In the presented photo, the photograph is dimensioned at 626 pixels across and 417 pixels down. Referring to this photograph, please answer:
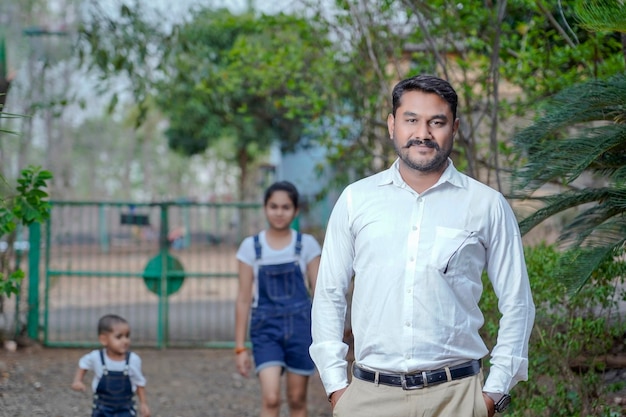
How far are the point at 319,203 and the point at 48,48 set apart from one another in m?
3.92

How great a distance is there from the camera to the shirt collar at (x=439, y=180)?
10.6ft

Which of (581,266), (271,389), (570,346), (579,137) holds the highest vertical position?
(579,137)

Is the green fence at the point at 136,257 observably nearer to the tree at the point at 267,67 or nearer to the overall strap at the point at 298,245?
the tree at the point at 267,67

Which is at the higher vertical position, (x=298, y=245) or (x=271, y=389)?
(x=298, y=245)

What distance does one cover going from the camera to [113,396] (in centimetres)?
569

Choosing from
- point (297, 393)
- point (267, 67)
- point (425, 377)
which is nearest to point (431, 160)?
point (425, 377)

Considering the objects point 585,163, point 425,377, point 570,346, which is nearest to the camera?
point 425,377

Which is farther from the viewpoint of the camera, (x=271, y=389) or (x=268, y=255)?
(x=268, y=255)

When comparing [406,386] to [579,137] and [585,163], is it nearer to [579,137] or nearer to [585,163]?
[585,163]

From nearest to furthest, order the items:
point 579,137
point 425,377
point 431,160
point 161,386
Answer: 1. point 425,377
2. point 431,160
3. point 579,137
4. point 161,386

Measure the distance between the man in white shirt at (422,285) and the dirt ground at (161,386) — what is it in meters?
4.05

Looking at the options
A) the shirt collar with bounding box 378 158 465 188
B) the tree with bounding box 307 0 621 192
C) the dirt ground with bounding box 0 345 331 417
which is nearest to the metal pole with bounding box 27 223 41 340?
the dirt ground with bounding box 0 345 331 417

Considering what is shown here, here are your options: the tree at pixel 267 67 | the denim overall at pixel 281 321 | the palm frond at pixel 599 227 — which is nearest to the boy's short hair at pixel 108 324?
the denim overall at pixel 281 321

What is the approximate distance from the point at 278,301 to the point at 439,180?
2.51 meters
